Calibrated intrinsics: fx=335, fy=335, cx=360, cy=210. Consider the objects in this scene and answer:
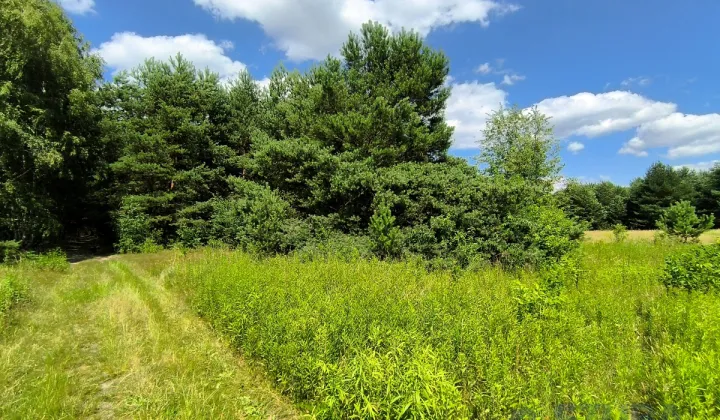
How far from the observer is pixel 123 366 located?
4355 mm

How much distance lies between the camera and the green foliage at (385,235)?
10102mm

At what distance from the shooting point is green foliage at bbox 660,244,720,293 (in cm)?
512

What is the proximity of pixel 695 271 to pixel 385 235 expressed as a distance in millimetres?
6696

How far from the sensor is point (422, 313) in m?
3.94

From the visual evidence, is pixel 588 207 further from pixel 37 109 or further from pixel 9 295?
pixel 37 109

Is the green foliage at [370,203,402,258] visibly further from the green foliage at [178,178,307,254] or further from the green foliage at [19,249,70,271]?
the green foliage at [19,249,70,271]

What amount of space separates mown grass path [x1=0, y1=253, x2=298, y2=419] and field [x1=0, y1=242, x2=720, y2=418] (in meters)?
0.02

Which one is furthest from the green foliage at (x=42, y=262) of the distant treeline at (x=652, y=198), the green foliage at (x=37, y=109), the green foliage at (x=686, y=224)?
the distant treeline at (x=652, y=198)

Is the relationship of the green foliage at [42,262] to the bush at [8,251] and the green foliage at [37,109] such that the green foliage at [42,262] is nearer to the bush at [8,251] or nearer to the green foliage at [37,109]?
the bush at [8,251]

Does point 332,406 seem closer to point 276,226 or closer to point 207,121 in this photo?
point 276,226

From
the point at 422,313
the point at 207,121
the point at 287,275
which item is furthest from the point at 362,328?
the point at 207,121

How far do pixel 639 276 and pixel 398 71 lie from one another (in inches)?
483

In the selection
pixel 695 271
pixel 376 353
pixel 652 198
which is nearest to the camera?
pixel 376 353

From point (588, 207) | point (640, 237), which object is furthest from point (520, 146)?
point (588, 207)
